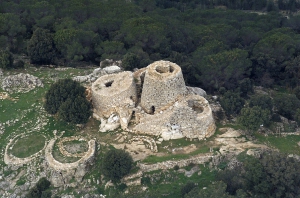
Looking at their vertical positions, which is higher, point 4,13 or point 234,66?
point 4,13

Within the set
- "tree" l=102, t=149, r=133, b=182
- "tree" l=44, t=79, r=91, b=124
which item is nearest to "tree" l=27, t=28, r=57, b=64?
"tree" l=44, t=79, r=91, b=124

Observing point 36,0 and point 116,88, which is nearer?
point 116,88

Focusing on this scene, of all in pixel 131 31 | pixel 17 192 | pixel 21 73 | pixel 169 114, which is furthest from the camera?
pixel 131 31

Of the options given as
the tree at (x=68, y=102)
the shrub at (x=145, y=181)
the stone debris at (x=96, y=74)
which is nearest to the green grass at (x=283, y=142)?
the shrub at (x=145, y=181)

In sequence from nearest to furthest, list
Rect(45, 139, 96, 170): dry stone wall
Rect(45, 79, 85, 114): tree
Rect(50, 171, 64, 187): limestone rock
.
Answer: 1. Rect(50, 171, 64, 187): limestone rock
2. Rect(45, 139, 96, 170): dry stone wall
3. Rect(45, 79, 85, 114): tree

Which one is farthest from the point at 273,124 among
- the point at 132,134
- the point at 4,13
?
the point at 4,13

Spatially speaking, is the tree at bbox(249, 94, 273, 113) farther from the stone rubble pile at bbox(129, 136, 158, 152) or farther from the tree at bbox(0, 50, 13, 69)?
the tree at bbox(0, 50, 13, 69)

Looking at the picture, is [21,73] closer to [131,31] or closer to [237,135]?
[131,31]
